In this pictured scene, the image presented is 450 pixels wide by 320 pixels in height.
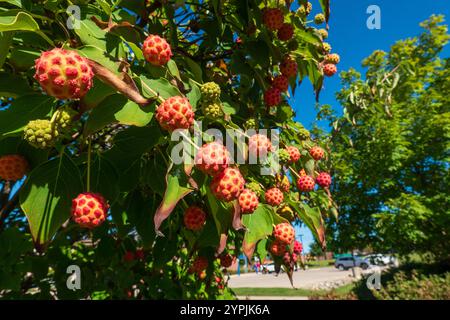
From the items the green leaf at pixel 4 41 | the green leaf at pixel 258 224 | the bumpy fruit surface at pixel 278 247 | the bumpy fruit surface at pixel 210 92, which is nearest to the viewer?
the green leaf at pixel 4 41

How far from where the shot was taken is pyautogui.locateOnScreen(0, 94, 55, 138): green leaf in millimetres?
1127

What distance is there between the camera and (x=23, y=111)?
116 centimetres

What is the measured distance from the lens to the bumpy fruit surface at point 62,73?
0.90m

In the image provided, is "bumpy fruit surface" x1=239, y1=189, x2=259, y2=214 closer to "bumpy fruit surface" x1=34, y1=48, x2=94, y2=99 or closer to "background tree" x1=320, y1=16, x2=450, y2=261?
"bumpy fruit surface" x1=34, y1=48, x2=94, y2=99

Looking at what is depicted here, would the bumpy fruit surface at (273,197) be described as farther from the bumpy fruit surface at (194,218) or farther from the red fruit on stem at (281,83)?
the red fruit on stem at (281,83)

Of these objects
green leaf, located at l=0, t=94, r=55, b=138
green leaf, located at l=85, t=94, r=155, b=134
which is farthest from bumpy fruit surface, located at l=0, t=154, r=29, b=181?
green leaf, located at l=85, t=94, r=155, b=134

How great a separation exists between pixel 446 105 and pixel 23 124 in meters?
13.7

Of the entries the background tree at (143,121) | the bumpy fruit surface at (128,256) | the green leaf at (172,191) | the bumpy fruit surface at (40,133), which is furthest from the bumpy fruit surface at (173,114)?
the bumpy fruit surface at (128,256)

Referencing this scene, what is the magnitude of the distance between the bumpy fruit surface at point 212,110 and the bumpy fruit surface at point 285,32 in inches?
32.3

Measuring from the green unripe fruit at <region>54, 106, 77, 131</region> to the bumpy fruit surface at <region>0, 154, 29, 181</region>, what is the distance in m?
0.21

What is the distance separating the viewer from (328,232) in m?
13.1

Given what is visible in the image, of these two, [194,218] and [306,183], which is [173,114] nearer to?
[194,218]
